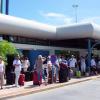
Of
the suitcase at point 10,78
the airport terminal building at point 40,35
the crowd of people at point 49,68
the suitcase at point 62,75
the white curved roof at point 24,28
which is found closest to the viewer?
the crowd of people at point 49,68

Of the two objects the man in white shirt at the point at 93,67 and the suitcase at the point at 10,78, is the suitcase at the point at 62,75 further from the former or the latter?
the man in white shirt at the point at 93,67

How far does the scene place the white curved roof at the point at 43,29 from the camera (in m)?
27.1

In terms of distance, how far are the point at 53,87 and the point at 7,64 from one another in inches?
124

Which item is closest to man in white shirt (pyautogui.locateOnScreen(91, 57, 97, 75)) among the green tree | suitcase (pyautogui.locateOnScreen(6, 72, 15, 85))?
the green tree

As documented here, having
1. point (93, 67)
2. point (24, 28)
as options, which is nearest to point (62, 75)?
point (24, 28)

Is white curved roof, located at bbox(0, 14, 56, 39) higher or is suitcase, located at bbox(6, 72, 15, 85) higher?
white curved roof, located at bbox(0, 14, 56, 39)

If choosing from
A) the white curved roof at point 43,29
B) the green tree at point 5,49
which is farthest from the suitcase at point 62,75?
the white curved roof at point 43,29

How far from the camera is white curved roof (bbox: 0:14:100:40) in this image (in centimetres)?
A: 2711

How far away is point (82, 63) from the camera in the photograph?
96.4 ft

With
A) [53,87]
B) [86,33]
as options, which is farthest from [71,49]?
[53,87]

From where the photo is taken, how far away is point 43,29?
1240 inches

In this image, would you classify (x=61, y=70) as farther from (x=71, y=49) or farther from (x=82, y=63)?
(x=71, y=49)

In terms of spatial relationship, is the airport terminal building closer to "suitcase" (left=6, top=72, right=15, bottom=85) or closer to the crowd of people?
the crowd of people

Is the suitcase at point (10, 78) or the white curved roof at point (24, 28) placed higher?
the white curved roof at point (24, 28)
